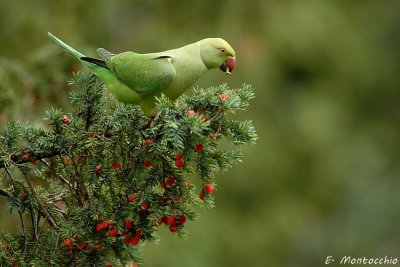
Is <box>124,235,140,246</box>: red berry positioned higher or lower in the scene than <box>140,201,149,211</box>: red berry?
lower

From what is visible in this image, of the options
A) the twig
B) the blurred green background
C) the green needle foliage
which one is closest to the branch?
the green needle foliage

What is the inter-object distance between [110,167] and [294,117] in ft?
36.2

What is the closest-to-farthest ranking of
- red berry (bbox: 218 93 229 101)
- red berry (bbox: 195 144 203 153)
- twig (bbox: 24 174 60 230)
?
red berry (bbox: 195 144 203 153)
red berry (bbox: 218 93 229 101)
twig (bbox: 24 174 60 230)

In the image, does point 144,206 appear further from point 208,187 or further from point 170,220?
point 208,187

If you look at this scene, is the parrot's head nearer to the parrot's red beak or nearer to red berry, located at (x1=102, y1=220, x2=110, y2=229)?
the parrot's red beak

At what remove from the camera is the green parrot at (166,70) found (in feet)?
12.7

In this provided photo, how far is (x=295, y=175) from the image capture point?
13680 millimetres

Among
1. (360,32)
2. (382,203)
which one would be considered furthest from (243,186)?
(360,32)

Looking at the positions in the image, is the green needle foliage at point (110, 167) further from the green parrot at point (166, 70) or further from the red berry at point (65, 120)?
the green parrot at point (166, 70)

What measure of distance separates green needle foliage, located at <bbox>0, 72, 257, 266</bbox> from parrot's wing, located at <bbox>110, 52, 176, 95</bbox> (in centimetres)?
45

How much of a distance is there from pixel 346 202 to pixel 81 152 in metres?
11.6

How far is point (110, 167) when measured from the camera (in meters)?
3.32

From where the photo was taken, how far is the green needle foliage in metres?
3.25

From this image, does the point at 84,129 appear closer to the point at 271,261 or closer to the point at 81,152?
the point at 81,152
